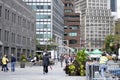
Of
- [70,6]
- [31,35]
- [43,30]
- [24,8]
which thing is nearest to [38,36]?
[43,30]

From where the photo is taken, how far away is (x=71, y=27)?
181 m

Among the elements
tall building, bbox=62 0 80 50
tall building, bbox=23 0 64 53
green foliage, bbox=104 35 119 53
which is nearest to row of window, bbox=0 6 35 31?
green foliage, bbox=104 35 119 53

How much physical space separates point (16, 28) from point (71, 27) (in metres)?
112

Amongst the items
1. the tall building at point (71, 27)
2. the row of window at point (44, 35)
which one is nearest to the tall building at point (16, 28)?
the row of window at point (44, 35)

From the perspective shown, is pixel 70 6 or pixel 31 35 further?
pixel 70 6

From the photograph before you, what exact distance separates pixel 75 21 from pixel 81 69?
15662 cm

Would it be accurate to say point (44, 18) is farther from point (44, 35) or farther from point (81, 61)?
point (81, 61)

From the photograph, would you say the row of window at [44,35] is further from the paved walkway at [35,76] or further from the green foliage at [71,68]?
the green foliage at [71,68]

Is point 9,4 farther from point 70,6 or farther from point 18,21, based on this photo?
point 70,6

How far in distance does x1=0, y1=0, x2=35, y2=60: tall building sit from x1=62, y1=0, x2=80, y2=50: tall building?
88.5m

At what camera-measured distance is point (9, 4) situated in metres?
63.2

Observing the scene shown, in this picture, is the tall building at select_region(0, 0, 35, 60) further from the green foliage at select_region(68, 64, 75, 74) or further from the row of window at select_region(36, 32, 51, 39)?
the row of window at select_region(36, 32, 51, 39)

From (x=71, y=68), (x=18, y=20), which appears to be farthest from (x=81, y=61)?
(x=18, y=20)

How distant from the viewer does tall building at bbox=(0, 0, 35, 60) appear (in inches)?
2325
